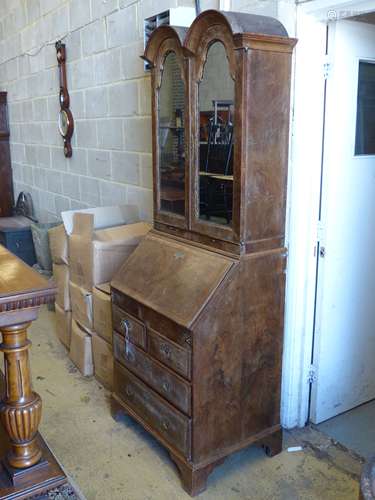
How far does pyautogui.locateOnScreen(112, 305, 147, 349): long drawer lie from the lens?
230 cm

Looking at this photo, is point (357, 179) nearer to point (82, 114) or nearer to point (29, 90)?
point (82, 114)

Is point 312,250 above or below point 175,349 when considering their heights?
above

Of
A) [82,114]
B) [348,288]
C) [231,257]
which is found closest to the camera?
[231,257]

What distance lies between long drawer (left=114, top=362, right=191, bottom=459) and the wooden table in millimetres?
616

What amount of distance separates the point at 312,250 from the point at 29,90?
3.99m

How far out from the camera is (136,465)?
2318mm

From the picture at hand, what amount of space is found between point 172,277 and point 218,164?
1.70ft

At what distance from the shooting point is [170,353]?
2107 mm

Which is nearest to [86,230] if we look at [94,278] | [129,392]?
[94,278]

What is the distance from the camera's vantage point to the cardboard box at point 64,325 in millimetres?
3350

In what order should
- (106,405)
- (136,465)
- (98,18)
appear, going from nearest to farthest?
(136,465) < (106,405) < (98,18)

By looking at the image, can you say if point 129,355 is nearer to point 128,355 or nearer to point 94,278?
point 128,355

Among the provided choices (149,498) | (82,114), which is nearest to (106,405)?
(149,498)

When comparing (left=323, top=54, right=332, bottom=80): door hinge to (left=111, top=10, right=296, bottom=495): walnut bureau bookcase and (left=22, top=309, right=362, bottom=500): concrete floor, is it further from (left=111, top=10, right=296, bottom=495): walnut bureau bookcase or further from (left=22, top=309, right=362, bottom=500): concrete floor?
(left=22, top=309, right=362, bottom=500): concrete floor
